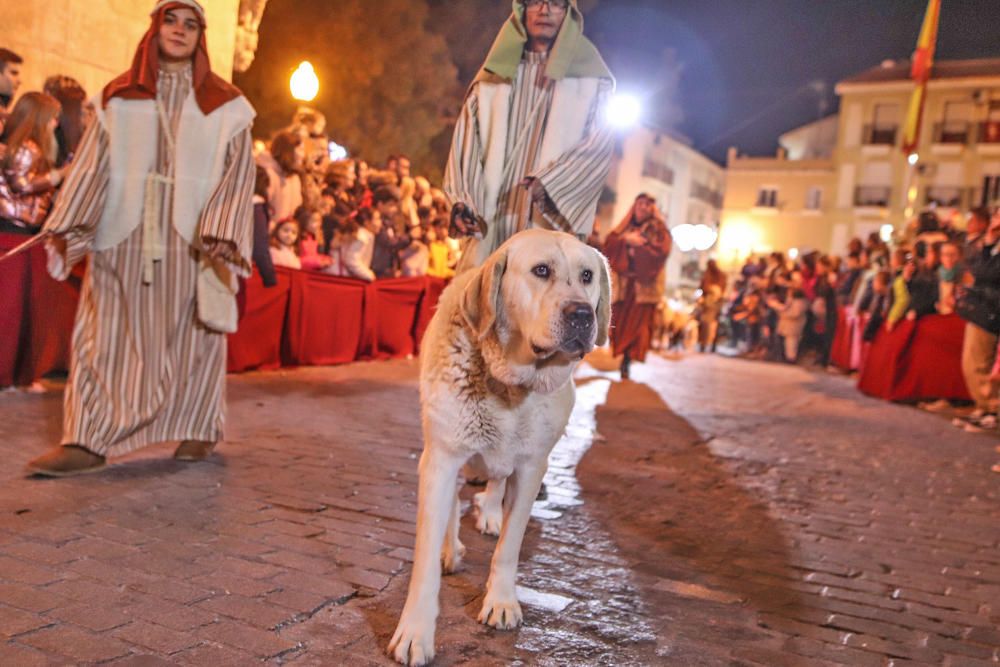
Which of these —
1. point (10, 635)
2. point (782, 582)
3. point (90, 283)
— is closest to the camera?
point (10, 635)

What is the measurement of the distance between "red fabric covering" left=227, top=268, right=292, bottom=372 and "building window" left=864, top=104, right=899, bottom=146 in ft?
161

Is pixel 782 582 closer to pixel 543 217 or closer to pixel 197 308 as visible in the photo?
pixel 543 217

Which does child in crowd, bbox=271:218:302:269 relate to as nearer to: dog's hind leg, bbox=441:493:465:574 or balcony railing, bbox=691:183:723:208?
dog's hind leg, bbox=441:493:465:574

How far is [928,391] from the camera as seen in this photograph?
1216cm

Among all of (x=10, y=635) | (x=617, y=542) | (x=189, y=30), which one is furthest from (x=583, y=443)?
(x=10, y=635)

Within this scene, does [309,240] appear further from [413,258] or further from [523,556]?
[523,556]

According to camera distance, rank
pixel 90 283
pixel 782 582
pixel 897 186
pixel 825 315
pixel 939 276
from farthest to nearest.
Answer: pixel 897 186 < pixel 825 315 < pixel 939 276 < pixel 90 283 < pixel 782 582

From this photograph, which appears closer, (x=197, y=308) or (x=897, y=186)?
(x=197, y=308)

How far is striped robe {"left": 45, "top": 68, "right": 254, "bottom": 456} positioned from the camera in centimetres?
459

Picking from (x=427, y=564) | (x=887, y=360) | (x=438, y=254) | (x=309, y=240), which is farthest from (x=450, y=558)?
(x=887, y=360)

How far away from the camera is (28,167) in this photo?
22.6ft

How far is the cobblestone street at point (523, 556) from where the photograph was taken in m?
2.87

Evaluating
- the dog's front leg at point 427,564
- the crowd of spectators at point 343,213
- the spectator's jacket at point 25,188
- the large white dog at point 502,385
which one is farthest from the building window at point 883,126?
the dog's front leg at point 427,564

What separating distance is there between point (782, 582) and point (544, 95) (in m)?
2.64
